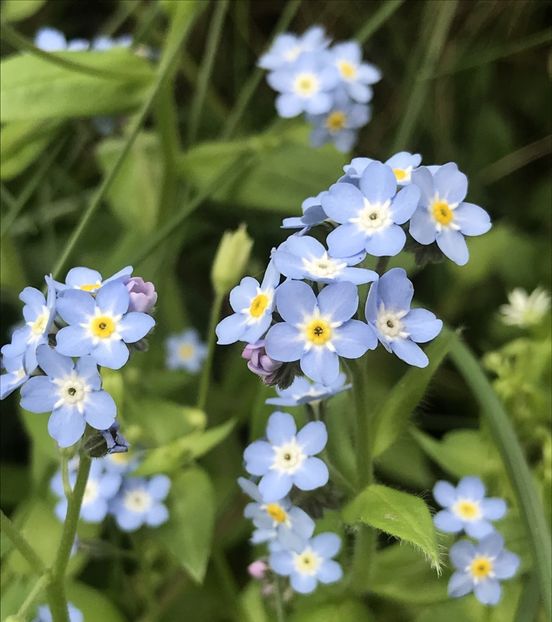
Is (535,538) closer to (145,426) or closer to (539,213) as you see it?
(145,426)

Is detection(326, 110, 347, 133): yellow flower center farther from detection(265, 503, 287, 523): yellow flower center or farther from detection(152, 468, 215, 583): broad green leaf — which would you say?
detection(265, 503, 287, 523): yellow flower center

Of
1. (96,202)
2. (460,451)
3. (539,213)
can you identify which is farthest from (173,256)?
(539,213)

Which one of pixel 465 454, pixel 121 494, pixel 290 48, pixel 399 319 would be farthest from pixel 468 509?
pixel 290 48

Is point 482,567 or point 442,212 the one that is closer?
point 442,212

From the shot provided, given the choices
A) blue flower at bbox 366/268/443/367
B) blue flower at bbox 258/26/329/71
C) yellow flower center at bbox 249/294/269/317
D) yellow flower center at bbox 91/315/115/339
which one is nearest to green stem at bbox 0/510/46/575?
yellow flower center at bbox 91/315/115/339

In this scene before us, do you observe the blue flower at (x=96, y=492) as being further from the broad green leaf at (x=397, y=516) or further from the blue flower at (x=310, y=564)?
the broad green leaf at (x=397, y=516)

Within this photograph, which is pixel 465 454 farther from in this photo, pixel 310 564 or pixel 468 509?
pixel 310 564

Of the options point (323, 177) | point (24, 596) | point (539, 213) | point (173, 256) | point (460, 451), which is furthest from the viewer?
point (539, 213)
